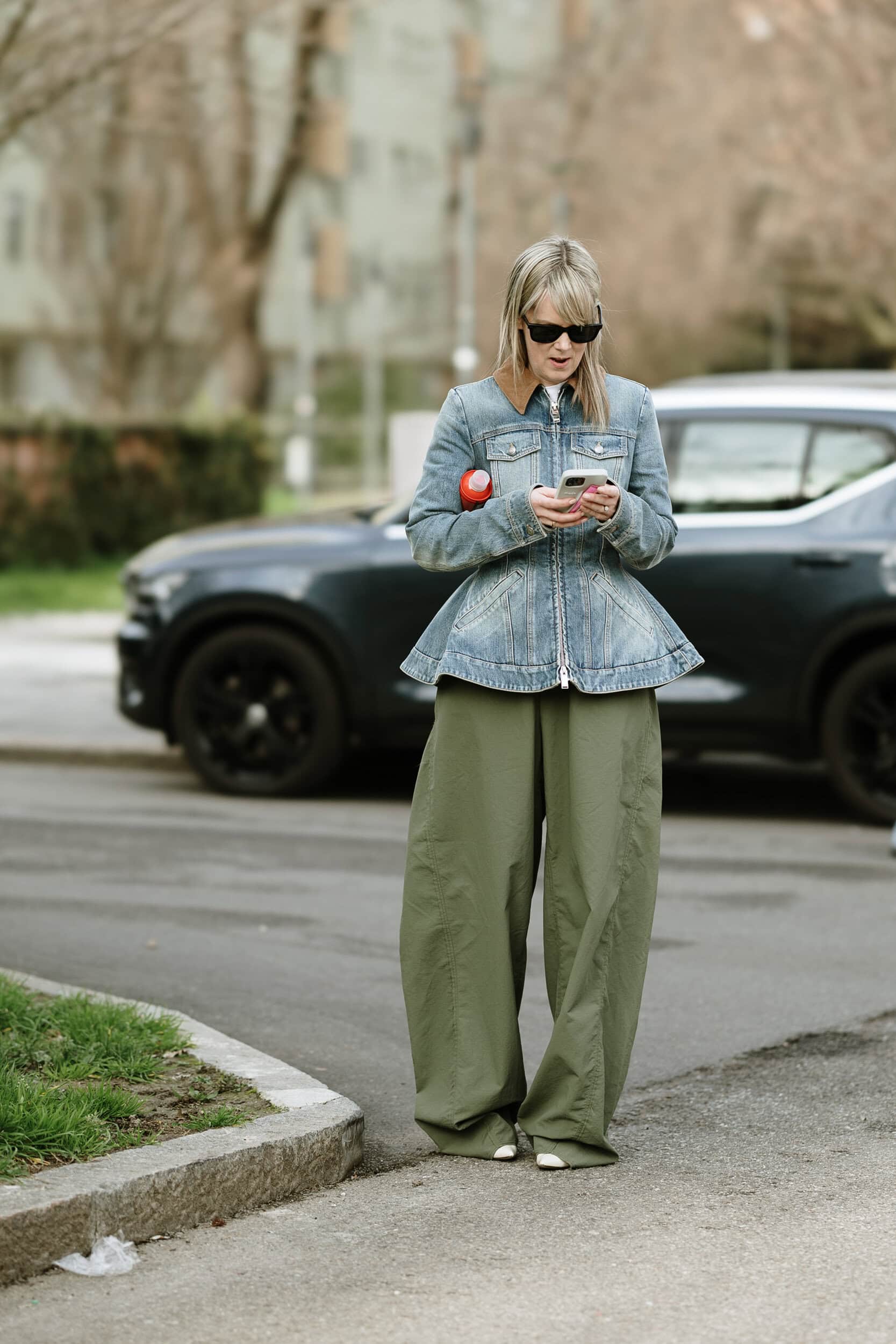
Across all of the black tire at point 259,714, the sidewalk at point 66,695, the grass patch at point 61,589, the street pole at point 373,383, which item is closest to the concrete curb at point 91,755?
the sidewalk at point 66,695

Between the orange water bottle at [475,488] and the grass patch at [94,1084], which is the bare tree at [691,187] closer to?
the grass patch at [94,1084]

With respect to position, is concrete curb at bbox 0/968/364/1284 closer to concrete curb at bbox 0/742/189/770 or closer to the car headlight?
the car headlight

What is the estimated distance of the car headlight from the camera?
970 centimetres

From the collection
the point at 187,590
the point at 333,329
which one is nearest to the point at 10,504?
the point at 187,590

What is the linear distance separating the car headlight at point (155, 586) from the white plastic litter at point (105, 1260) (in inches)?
232

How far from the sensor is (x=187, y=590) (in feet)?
31.7

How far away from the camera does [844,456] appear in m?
8.87

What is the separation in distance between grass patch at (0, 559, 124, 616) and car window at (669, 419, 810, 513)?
1203 centimetres

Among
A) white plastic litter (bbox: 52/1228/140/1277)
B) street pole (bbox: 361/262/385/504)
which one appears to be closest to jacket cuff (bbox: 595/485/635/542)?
white plastic litter (bbox: 52/1228/140/1277)

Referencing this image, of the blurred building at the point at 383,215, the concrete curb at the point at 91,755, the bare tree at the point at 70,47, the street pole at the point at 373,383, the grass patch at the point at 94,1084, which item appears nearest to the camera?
the grass patch at the point at 94,1084

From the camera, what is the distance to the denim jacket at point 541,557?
4.44 m

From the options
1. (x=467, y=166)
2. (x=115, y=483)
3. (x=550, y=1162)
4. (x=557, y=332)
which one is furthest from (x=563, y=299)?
(x=467, y=166)

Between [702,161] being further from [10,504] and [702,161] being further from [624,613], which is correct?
[624,613]

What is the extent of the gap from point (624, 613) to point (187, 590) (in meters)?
5.37
